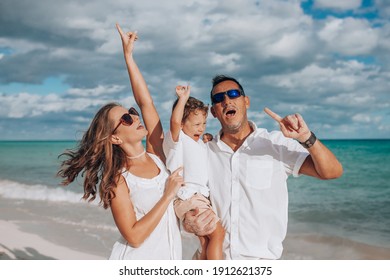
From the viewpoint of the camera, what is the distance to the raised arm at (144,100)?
361cm

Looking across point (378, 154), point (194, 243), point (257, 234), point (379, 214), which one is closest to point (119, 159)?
point (257, 234)

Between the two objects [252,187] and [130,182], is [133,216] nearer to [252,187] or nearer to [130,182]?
[130,182]

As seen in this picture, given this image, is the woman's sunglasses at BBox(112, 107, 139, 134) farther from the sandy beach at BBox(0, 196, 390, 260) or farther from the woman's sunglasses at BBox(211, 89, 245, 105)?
the sandy beach at BBox(0, 196, 390, 260)

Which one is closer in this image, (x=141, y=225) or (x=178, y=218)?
(x=141, y=225)

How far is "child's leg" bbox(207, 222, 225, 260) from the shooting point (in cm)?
333

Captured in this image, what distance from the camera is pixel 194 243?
773 centimetres

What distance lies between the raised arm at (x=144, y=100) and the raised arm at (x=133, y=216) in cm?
62

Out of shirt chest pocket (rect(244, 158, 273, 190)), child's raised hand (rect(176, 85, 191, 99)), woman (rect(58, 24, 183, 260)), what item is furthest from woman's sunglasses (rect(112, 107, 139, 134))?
shirt chest pocket (rect(244, 158, 273, 190))

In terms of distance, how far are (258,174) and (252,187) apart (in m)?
0.11

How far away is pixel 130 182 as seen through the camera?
314 centimetres

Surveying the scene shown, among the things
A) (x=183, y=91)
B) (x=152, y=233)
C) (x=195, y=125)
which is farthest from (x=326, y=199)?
(x=152, y=233)
